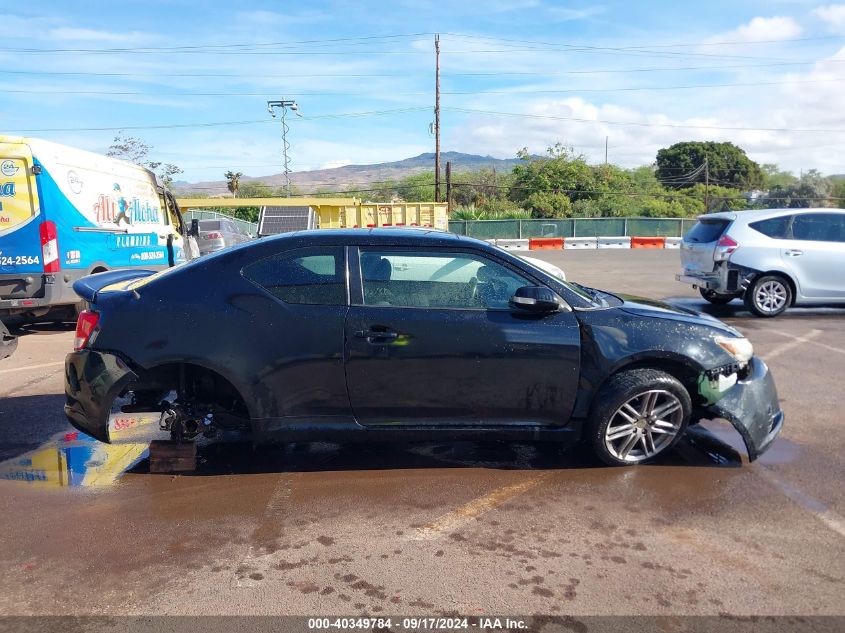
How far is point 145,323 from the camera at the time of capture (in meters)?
4.33

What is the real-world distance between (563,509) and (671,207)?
58.1 metres

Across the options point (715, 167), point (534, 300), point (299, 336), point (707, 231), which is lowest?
point (299, 336)

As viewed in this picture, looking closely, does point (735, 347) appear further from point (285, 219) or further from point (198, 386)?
point (285, 219)

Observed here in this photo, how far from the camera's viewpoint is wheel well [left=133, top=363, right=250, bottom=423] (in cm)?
452

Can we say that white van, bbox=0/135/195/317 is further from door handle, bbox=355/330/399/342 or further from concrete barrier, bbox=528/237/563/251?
concrete barrier, bbox=528/237/563/251

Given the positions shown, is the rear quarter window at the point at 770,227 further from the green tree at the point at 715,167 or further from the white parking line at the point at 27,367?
the green tree at the point at 715,167

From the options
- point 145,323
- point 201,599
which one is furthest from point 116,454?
point 201,599

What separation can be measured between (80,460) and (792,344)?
813 centimetres

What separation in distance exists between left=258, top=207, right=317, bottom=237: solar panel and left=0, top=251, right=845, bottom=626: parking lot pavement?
1466 cm

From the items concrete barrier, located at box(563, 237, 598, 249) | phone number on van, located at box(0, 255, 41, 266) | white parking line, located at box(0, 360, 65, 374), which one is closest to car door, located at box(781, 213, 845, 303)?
white parking line, located at box(0, 360, 65, 374)

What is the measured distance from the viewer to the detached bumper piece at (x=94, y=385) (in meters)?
4.34

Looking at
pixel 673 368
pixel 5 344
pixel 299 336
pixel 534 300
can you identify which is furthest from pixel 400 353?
pixel 5 344

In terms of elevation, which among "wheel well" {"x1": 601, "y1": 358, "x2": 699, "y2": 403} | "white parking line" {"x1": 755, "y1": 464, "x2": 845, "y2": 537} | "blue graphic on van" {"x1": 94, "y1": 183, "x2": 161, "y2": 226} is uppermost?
"blue graphic on van" {"x1": 94, "y1": 183, "x2": 161, "y2": 226}

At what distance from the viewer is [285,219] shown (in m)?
20.3
